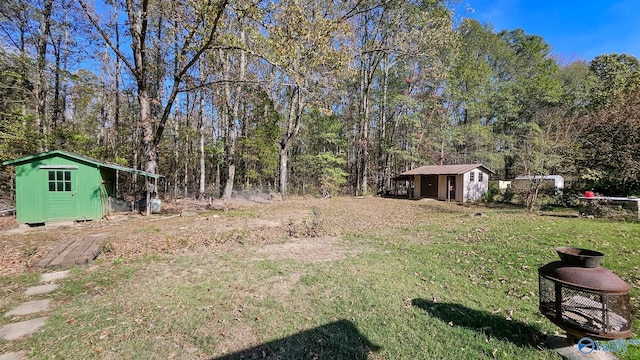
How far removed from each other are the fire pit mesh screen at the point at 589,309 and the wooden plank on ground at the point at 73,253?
7149 millimetres

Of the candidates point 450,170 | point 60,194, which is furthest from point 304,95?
point 60,194

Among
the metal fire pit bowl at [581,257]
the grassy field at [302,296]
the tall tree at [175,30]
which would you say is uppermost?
the tall tree at [175,30]

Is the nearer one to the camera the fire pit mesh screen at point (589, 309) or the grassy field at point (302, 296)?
the fire pit mesh screen at point (589, 309)

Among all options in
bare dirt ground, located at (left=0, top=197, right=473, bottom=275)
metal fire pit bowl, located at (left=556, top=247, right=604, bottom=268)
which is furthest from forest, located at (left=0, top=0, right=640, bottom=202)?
metal fire pit bowl, located at (left=556, top=247, right=604, bottom=268)

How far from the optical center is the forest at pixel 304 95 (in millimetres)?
10758

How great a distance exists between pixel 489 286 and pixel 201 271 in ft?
15.9

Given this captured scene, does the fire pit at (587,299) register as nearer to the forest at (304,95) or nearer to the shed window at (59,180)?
the forest at (304,95)

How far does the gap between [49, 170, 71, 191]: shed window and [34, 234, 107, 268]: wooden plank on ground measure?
4.10 meters

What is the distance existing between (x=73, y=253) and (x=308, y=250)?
4727 mm

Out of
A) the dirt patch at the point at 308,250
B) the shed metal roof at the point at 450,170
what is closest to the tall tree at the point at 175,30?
the dirt patch at the point at 308,250

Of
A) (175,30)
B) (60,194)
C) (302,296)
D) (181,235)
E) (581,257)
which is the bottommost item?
(302,296)

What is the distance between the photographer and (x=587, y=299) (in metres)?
2.52

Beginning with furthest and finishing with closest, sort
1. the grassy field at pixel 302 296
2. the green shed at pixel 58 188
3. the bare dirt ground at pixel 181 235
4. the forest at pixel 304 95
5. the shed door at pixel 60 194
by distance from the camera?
the forest at pixel 304 95 → the shed door at pixel 60 194 → the green shed at pixel 58 188 → the bare dirt ground at pixel 181 235 → the grassy field at pixel 302 296

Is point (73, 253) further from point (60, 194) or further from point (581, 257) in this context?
point (581, 257)
